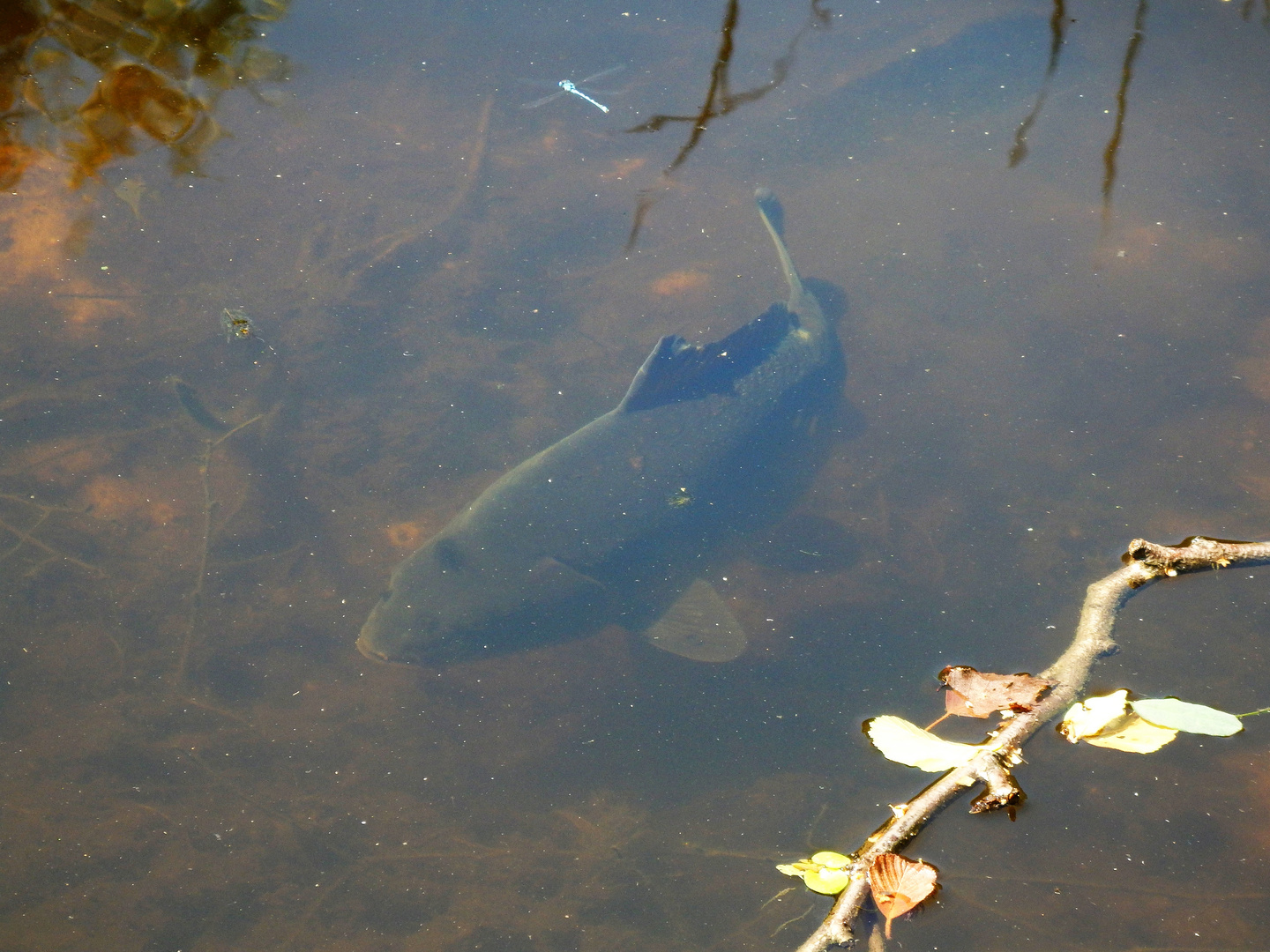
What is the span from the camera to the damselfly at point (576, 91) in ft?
18.5

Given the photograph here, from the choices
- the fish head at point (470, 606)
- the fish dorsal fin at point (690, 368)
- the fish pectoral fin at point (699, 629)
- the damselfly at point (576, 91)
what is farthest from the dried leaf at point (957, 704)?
the damselfly at point (576, 91)

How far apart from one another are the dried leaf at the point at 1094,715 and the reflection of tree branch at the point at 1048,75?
415 cm

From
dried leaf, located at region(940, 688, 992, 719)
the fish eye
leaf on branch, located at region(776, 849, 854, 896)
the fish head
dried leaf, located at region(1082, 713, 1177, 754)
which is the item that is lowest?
the fish head

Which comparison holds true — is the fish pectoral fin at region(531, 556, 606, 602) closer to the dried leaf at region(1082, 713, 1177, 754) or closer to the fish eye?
the fish eye

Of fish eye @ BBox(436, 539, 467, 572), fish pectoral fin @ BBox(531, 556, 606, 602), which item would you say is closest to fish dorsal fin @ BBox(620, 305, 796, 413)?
fish pectoral fin @ BBox(531, 556, 606, 602)

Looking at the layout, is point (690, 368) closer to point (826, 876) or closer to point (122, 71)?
point (826, 876)

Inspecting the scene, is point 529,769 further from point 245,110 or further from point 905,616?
point 245,110

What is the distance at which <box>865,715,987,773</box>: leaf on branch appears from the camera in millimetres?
2250

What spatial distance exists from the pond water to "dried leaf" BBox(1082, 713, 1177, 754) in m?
0.69

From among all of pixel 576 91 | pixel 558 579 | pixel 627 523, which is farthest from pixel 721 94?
pixel 558 579

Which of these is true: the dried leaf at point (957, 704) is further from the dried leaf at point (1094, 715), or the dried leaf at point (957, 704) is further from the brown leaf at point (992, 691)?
the dried leaf at point (1094, 715)

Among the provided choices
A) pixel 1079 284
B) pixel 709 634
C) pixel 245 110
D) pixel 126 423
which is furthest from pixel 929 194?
pixel 126 423

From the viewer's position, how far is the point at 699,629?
4.01 m

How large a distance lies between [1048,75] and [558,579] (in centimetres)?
500
